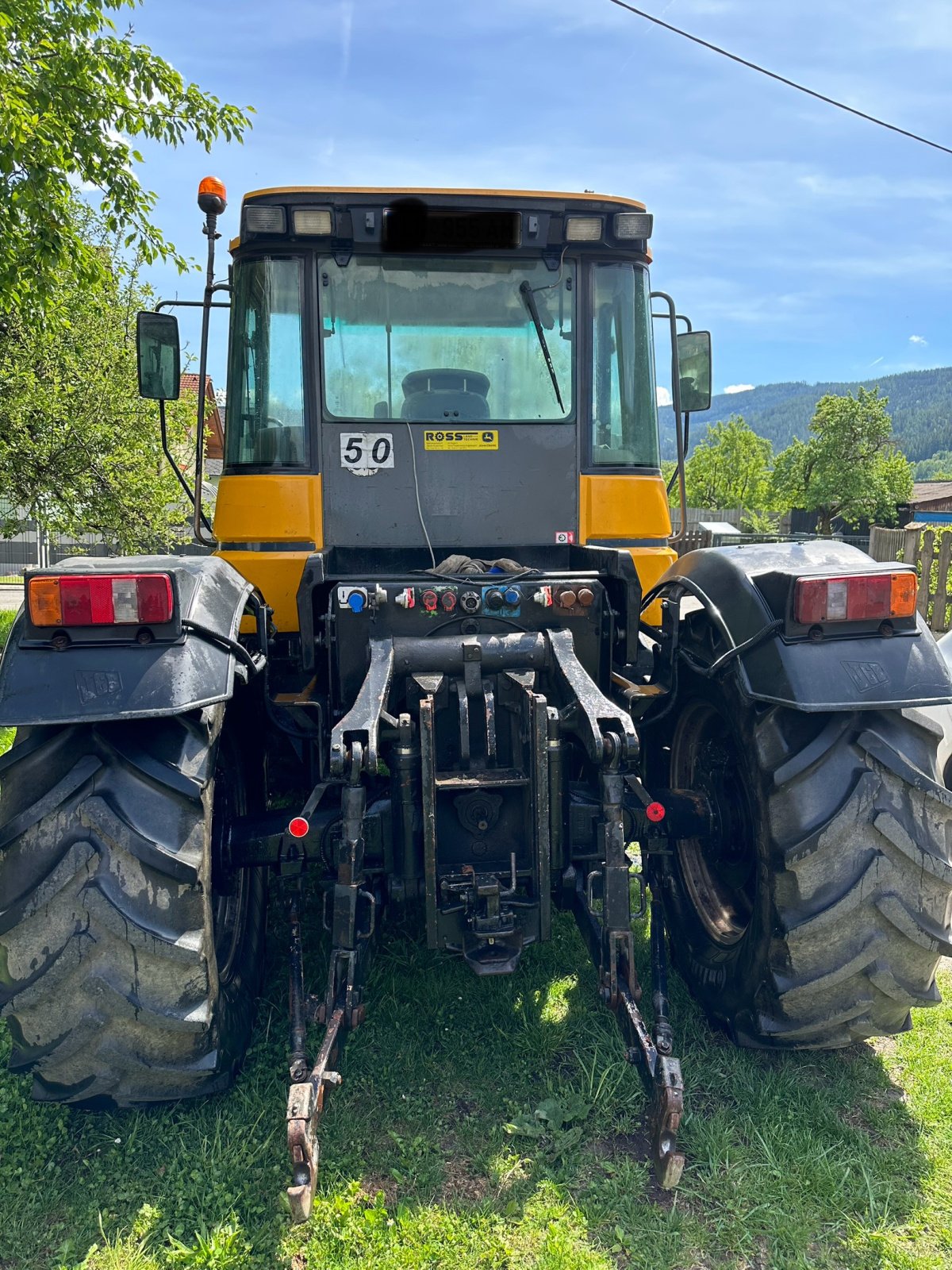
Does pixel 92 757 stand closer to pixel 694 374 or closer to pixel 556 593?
pixel 556 593

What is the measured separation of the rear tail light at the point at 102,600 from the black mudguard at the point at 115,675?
5 cm

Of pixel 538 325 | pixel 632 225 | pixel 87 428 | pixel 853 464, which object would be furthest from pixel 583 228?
pixel 853 464

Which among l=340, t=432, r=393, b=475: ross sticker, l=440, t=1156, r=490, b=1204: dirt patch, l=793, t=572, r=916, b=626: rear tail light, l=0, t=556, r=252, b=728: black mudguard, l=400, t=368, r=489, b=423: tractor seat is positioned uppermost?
l=400, t=368, r=489, b=423: tractor seat

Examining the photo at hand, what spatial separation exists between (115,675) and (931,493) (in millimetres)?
75983

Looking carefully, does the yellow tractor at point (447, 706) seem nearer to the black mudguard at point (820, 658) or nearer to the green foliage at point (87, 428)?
the black mudguard at point (820, 658)

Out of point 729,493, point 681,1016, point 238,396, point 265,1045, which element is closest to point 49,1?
point 238,396

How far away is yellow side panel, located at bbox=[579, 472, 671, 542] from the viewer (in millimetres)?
3658

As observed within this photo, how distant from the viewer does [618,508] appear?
3.68 metres

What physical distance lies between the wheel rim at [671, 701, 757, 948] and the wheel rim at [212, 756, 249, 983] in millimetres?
1627

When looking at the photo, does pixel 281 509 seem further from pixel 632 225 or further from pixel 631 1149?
pixel 631 1149

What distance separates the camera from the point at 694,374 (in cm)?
410

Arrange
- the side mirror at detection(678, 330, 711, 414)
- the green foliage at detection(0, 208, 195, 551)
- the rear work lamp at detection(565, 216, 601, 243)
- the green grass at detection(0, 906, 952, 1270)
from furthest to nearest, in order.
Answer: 1. the green foliage at detection(0, 208, 195, 551)
2. the side mirror at detection(678, 330, 711, 414)
3. the rear work lamp at detection(565, 216, 601, 243)
4. the green grass at detection(0, 906, 952, 1270)

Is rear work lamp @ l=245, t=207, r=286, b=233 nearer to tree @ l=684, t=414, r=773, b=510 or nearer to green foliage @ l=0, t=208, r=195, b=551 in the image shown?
green foliage @ l=0, t=208, r=195, b=551

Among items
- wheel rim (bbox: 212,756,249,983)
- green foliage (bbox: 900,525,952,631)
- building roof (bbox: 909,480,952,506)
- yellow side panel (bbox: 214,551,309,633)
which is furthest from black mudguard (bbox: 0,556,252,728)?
building roof (bbox: 909,480,952,506)
